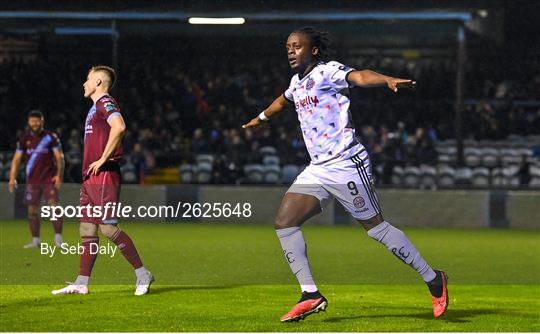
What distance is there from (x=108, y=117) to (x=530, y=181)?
16.2 m

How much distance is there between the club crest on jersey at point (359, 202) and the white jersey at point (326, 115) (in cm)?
30

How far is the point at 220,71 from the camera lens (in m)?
30.8

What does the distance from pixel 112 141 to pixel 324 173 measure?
75.5 inches

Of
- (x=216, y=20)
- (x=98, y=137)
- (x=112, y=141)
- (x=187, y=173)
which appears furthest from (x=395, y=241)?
(x=216, y=20)

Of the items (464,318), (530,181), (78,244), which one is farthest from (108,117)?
(530,181)

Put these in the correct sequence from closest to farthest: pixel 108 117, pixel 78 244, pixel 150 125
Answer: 1. pixel 108 117
2. pixel 78 244
3. pixel 150 125

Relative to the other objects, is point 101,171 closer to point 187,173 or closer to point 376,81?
point 376,81

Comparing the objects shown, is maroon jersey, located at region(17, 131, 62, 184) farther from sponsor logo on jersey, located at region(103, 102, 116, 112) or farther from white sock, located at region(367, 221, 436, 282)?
white sock, located at region(367, 221, 436, 282)

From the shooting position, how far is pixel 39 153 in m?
13.6

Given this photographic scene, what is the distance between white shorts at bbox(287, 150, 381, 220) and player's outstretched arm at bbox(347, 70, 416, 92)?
0.63m

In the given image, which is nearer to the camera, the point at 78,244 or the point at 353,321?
the point at 353,321

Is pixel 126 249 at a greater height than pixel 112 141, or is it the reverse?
pixel 112 141

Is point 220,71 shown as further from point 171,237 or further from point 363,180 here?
point 363,180

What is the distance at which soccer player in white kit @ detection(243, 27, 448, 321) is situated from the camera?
739 cm
